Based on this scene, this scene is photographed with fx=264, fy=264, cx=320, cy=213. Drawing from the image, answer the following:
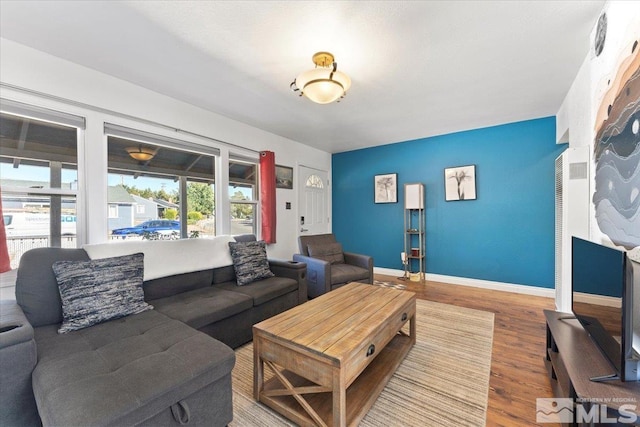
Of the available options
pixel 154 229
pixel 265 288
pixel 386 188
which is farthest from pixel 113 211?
pixel 386 188

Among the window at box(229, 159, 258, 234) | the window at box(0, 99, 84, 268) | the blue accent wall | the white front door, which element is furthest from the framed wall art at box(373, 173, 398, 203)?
the window at box(0, 99, 84, 268)

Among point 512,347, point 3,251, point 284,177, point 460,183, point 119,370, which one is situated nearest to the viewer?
point 119,370

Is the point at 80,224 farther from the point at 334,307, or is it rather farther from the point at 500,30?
the point at 500,30

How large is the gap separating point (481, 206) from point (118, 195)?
4.72 meters

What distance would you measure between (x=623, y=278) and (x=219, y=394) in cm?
189

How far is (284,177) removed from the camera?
4.43m

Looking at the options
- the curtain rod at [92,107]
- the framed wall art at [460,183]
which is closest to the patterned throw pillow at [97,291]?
the curtain rod at [92,107]

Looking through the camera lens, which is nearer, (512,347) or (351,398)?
(351,398)

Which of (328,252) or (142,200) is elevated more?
(142,200)

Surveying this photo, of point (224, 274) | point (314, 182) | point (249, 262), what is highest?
point (314, 182)

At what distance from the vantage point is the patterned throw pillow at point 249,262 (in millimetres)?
2746

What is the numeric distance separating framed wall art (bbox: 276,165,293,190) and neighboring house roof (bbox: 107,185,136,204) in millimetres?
2066

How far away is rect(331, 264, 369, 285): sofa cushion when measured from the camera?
3342 millimetres

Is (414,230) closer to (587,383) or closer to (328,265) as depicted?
(328,265)
